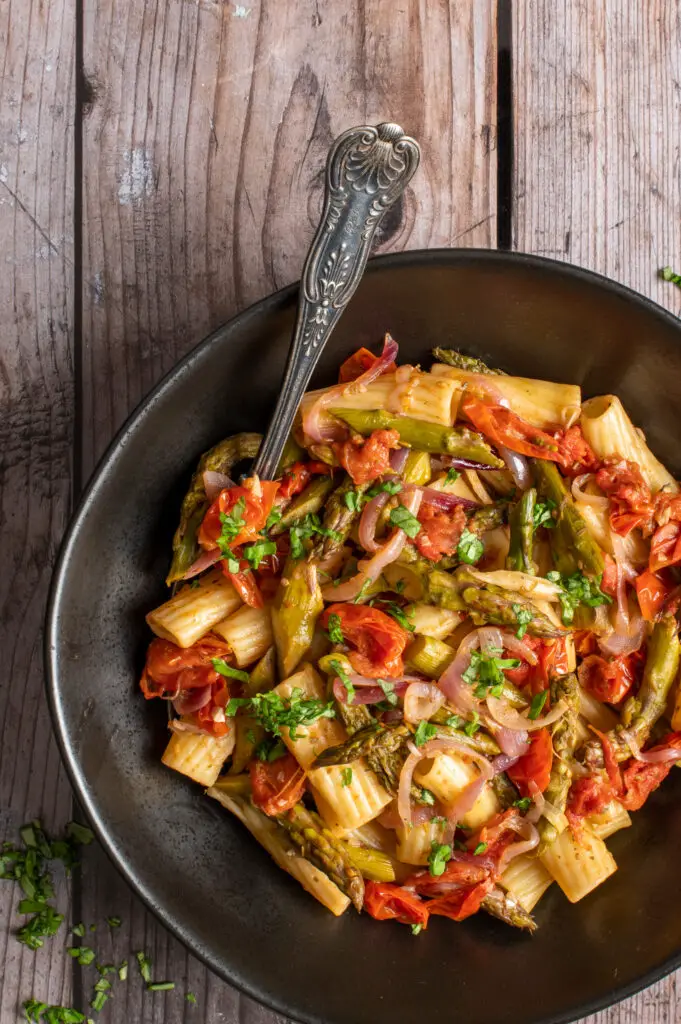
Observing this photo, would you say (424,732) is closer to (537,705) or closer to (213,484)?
(537,705)

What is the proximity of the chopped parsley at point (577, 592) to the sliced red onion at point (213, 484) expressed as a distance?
47.3 inches

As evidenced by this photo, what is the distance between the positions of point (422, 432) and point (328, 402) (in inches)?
13.6

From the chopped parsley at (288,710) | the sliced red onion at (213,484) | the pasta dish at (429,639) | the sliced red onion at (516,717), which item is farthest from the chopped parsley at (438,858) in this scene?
the sliced red onion at (213,484)

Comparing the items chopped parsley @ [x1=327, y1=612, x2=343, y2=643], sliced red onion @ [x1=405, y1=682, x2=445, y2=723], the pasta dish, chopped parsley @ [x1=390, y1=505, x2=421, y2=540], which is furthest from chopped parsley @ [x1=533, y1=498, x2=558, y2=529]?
chopped parsley @ [x1=327, y1=612, x2=343, y2=643]

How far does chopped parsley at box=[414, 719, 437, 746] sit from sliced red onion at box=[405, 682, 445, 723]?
0.03m

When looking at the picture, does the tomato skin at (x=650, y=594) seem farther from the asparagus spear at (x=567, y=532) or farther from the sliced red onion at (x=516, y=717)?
the sliced red onion at (x=516, y=717)

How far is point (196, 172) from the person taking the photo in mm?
3887

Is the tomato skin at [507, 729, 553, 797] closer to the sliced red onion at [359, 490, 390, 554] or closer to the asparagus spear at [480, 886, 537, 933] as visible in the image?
the asparagus spear at [480, 886, 537, 933]

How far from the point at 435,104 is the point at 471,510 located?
5.81 feet

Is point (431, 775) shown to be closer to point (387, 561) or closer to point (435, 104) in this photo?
point (387, 561)

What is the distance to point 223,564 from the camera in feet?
11.0

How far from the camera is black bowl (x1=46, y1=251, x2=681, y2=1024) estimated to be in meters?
3.19

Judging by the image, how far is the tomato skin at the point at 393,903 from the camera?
3396 millimetres

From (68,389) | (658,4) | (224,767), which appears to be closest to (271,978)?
(224,767)
